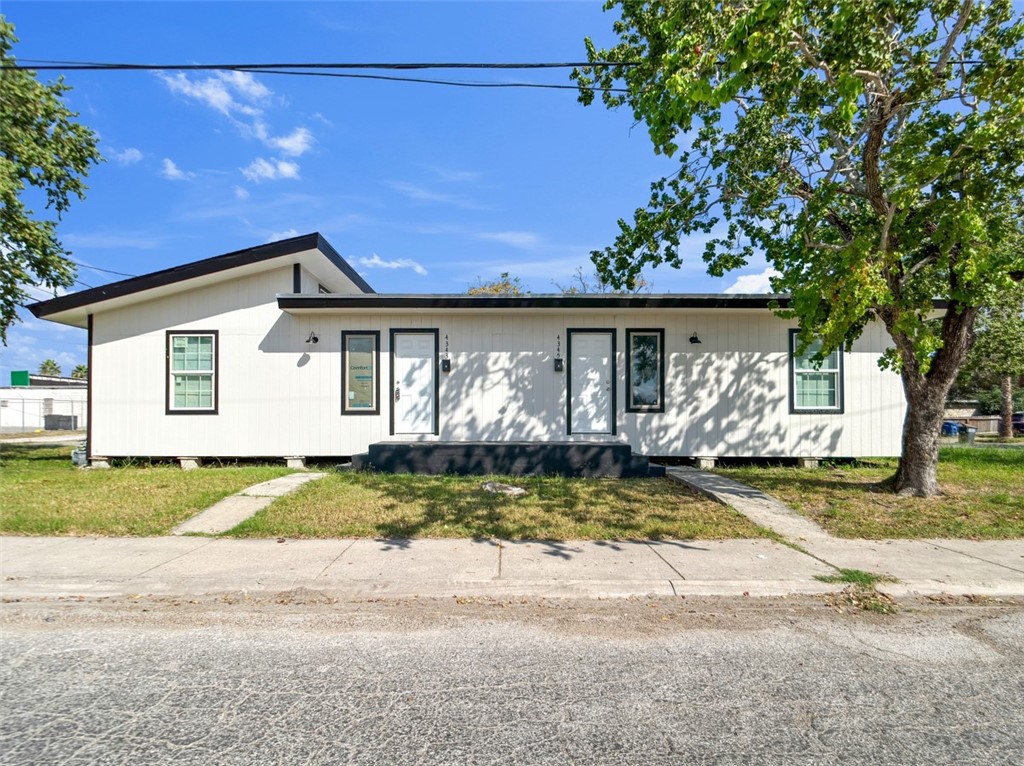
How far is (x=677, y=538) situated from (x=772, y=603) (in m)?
1.77

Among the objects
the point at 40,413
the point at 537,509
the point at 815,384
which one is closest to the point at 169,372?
the point at 537,509

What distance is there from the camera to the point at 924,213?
24.2 ft

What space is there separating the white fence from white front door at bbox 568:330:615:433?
3875 centimetres

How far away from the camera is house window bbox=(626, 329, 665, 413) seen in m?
11.6

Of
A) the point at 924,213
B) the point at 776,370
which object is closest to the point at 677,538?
the point at 924,213

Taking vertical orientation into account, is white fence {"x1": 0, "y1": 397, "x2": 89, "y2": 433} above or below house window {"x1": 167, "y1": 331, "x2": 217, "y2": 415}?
below

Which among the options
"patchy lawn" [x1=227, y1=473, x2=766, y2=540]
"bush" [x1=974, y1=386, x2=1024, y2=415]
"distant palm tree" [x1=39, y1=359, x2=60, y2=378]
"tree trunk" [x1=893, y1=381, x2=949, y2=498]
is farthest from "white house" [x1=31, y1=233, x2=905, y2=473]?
"distant palm tree" [x1=39, y1=359, x2=60, y2=378]

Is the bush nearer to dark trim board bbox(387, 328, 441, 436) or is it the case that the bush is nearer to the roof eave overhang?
dark trim board bbox(387, 328, 441, 436)

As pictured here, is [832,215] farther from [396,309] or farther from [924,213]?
[396,309]

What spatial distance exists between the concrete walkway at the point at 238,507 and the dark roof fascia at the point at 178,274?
4460mm

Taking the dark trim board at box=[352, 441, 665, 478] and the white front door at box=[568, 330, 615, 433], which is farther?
the white front door at box=[568, 330, 615, 433]

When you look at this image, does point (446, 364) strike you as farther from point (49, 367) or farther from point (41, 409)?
point (49, 367)

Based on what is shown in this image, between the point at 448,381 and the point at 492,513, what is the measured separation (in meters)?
4.72

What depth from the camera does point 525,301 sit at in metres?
11.0
